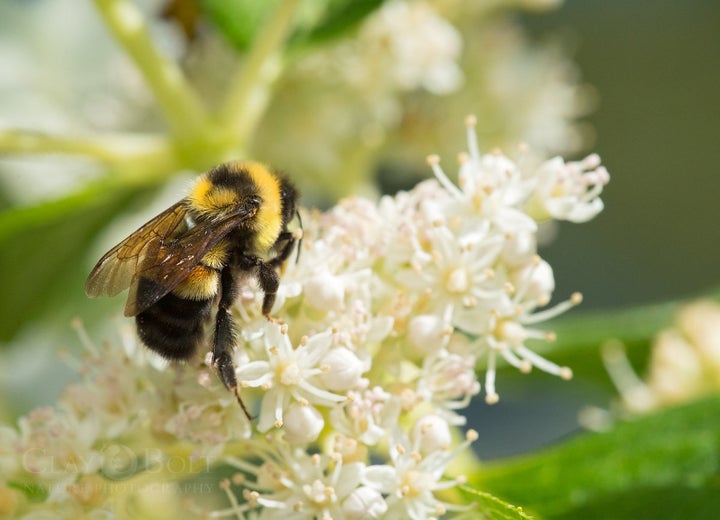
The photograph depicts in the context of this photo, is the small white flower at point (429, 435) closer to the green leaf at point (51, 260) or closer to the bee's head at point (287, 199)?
the bee's head at point (287, 199)

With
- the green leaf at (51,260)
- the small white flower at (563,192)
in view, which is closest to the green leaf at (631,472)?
the small white flower at (563,192)

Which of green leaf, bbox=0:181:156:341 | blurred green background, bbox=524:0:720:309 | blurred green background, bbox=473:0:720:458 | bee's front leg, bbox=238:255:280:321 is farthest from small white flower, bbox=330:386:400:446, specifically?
blurred green background, bbox=524:0:720:309

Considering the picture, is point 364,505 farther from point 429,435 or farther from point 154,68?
point 154,68

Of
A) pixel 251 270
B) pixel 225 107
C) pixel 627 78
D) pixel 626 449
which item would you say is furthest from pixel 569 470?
pixel 627 78

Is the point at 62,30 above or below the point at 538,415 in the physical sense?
above

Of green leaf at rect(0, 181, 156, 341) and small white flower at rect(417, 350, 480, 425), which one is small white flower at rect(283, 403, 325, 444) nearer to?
small white flower at rect(417, 350, 480, 425)

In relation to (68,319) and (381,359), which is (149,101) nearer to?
(68,319)
